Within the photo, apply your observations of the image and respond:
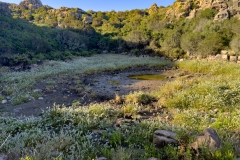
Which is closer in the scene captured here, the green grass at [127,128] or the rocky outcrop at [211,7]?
the green grass at [127,128]

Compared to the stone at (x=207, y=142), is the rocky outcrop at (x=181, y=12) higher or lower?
higher

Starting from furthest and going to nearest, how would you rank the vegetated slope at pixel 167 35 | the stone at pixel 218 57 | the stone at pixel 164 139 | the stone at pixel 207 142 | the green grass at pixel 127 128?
1. the vegetated slope at pixel 167 35
2. the stone at pixel 218 57
3. the stone at pixel 164 139
4. the green grass at pixel 127 128
5. the stone at pixel 207 142

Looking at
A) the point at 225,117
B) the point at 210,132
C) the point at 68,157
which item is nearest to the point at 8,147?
the point at 68,157

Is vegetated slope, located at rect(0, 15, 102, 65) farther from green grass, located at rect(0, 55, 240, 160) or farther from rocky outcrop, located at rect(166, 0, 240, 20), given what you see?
rocky outcrop, located at rect(166, 0, 240, 20)

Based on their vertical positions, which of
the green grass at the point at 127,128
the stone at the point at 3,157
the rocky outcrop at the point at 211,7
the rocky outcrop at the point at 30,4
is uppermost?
the rocky outcrop at the point at 30,4

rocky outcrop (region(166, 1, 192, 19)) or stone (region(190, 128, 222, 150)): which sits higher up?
rocky outcrop (region(166, 1, 192, 19))

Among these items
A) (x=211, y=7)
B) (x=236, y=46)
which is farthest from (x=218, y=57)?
(x=211, y=7)

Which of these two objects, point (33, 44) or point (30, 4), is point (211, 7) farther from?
point (30, 4)

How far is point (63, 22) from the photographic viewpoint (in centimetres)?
4025

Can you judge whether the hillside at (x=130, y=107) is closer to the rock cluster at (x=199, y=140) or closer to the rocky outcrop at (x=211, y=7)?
the rock cluster at (x=199, y=140)

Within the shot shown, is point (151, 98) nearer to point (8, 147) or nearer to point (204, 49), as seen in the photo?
point (8, 147)

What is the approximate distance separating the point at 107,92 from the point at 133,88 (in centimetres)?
155

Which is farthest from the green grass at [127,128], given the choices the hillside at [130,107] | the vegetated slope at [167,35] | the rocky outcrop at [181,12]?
the rocky outcrop at [181,12]

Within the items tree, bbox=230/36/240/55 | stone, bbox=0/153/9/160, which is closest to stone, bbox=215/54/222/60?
tree, bbox=230/36/240/55
